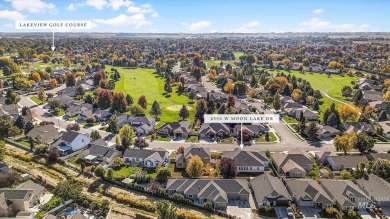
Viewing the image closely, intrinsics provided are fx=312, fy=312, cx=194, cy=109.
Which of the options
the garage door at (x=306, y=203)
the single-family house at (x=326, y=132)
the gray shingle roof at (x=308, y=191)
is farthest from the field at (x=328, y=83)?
the garage door at (x=306, y=203)

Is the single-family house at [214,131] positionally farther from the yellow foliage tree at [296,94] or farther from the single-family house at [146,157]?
the yellow foliage tree at [296,94]

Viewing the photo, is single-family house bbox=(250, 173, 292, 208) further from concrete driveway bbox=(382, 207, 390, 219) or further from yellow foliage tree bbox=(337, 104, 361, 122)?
yellow foliage tree bbox=(337, 104, 361, 122)

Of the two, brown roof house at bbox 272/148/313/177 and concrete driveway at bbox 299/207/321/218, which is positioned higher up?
brown roof house at bbox 272/148/313/177

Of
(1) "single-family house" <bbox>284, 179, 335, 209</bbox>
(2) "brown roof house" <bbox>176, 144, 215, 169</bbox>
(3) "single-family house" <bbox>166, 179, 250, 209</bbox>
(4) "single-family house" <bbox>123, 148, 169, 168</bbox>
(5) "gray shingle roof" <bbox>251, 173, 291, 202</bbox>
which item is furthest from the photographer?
(2) "brown roof house" <bbox>176, 144, 215, 169</bbox>

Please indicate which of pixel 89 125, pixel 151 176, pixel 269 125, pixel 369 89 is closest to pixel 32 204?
pixel 151 176

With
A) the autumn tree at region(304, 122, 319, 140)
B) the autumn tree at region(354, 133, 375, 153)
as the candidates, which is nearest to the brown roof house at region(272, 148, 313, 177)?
the autumn tree at region(354, 133, 375, 153)

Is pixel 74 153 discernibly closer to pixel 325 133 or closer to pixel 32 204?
pixel 32 204

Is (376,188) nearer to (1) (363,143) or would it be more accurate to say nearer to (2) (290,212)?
(2) (290,212)
